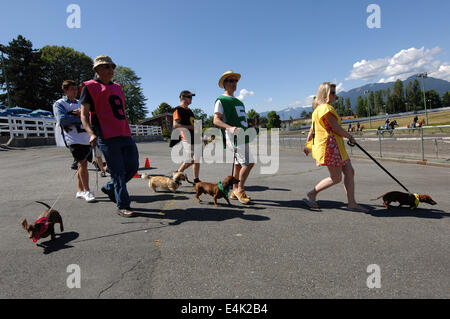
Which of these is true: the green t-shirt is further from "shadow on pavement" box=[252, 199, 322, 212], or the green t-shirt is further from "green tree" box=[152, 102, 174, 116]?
"green tree" box=[152, 102, 174, 116]

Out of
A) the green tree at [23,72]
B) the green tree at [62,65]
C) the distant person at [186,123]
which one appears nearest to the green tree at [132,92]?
the green tree at [62,65]

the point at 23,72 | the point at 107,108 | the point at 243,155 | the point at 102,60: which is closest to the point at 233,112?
the point at 243,155

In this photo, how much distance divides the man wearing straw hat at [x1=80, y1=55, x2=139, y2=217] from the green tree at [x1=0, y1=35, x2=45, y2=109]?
53.2 metres

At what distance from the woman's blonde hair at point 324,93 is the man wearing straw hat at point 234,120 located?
129 centimetres

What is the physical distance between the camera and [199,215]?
377 cm

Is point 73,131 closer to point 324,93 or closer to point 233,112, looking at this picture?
point 233,112

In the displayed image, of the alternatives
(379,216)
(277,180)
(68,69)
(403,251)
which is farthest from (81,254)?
(68,69)

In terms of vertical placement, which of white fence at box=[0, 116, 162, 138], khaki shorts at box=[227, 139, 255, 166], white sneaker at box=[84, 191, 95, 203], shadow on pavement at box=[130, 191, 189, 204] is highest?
white fence at box=[0, 116, 162, 138]

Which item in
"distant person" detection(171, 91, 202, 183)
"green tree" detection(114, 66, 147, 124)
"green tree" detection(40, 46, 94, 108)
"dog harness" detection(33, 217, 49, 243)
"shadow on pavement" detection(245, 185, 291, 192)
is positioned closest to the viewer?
"dog harness" detection(33, 217, 49, 243)

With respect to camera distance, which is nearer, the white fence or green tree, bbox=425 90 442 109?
the white fence

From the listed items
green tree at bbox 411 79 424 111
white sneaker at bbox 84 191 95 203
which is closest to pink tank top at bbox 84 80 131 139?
white sneaker at bbox 84 191 95 203

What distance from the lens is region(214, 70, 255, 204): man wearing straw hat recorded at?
14.2 feet
